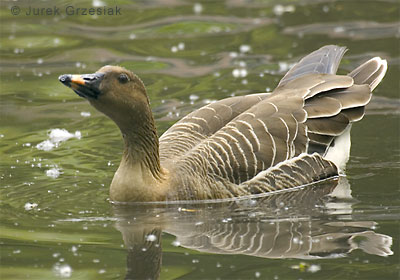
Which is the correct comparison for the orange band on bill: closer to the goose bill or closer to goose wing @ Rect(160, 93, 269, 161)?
the goose bill

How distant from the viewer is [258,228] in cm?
998

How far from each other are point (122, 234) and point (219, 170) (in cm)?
192

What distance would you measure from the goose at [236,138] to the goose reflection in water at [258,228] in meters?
0.27

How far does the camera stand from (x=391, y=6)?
1973cm

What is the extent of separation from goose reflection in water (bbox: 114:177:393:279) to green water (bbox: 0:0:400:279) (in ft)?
0.07

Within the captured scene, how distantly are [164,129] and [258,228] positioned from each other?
4.43 metres

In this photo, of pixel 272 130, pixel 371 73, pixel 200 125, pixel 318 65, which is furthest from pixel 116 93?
pixel 371 73

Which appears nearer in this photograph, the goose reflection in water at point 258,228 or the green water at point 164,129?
A: the green water at point 164,129

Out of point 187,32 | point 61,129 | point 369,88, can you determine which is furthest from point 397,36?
point 61,129

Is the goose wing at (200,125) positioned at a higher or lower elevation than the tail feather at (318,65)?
lower

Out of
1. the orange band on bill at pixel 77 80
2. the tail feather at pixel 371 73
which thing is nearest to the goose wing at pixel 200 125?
the tail feather at pixel 371 73

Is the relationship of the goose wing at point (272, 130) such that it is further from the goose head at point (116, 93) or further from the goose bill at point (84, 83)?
the goose bill at point (84, 83)

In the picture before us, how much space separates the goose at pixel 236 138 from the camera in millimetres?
10961

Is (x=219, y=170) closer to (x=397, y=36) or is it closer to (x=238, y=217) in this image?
(x=238, y=217)
